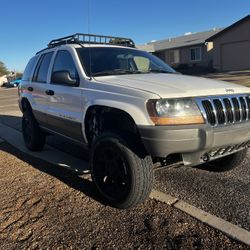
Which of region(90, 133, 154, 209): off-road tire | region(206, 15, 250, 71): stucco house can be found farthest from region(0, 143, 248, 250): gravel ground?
region(206, 15, 250, 71): stucco house

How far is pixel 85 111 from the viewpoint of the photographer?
455 centimetres

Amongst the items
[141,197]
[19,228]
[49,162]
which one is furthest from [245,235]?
[49,162]

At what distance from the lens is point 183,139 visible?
3.51 metres

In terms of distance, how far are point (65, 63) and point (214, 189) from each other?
8.77 ft

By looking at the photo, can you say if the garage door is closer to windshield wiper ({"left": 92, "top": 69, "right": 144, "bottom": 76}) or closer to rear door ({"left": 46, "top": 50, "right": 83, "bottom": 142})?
rear door ({"left": 46, "top": 50, "right": 83, "bottom": 142})

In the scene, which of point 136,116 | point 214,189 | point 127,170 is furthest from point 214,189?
point 136,116

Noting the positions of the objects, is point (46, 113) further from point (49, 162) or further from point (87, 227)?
point (87, 227)

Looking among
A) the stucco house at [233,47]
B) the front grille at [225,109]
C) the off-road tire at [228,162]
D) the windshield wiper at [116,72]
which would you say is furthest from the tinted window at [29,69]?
the stucco house at [233,47]

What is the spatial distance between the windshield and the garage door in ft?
91.0

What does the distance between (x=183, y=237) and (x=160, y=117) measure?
1.12 metres

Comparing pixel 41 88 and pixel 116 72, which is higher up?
pixel 116 72

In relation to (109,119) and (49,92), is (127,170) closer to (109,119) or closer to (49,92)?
(109,119)

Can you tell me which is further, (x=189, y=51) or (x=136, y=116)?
(x=189, y=51)

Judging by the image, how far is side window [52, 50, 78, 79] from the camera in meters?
4.92
